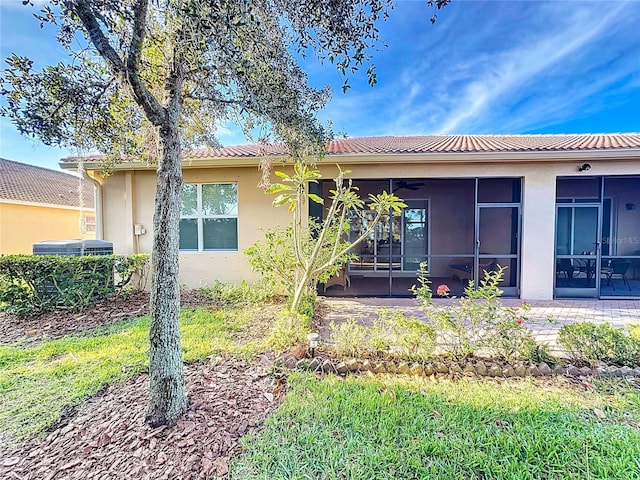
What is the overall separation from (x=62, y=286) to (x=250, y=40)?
6543mm

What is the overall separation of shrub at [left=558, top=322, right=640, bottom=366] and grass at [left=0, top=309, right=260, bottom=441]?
14.1 ft

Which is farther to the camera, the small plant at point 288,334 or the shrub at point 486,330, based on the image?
the small plant at point 288,334

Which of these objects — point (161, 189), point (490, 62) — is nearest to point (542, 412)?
point (161, 189)

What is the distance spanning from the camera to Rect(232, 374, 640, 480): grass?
2.21 metres

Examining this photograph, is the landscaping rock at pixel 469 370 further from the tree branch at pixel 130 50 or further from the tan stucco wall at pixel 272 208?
the tan stucco wall at pixel 272 208

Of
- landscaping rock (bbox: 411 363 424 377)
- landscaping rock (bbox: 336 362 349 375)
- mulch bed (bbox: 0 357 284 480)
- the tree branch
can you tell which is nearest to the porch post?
landscaping rock (bbox: 411 363 424 377)

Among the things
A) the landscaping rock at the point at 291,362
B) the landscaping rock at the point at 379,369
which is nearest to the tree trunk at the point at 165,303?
the landscaping rock at the point at 291,362

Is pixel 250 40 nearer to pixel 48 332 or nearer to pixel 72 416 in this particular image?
pixel 72 416

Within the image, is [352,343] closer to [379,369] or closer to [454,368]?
[379,369]

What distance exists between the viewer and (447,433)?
2.59 m

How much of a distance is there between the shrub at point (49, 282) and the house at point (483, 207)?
2.07 m

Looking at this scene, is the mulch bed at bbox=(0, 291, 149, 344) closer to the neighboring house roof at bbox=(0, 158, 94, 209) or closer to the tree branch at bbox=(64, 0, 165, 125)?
the tree branch at bbox=(64, 0, 165, 125)

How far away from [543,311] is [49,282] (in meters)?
10.9

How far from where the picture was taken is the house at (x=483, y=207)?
759 centimetres
